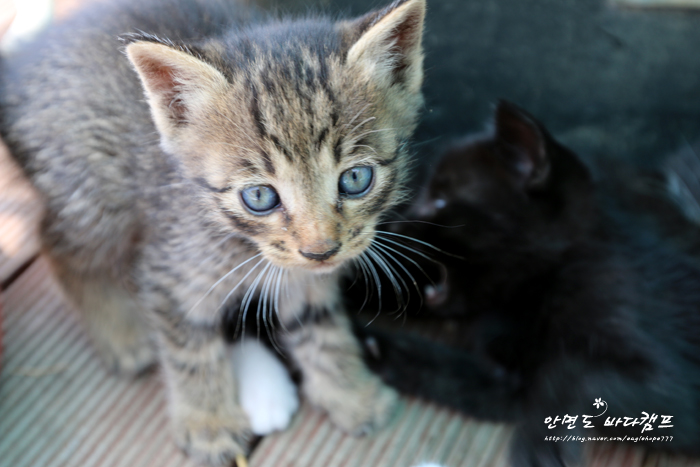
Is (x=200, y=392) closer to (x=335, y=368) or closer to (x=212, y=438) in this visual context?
(x=212, y=438)

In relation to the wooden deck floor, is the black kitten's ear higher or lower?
higher

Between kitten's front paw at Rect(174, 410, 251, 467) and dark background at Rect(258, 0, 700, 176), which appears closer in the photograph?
kitten's front paw at Rect(174, 410, 251, 467)

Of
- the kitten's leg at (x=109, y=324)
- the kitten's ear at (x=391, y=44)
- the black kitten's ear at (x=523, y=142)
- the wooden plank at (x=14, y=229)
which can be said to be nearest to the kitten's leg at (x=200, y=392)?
the kitten's leg at (x=109, y=324)

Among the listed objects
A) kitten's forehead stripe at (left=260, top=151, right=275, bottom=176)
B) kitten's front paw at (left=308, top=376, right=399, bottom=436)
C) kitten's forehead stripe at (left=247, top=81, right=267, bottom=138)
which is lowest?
kitten's front paw at (left=308, top=376, right=399, bottom=436)

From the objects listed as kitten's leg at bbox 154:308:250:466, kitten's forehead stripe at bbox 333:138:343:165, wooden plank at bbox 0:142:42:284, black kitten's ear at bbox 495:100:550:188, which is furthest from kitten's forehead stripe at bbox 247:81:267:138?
wooden plank at bbox 0:142:42:284

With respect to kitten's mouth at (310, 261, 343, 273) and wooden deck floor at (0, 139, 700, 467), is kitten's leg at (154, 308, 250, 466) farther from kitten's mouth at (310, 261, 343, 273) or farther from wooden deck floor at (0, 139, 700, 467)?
kitten's mouth at (310, 261, 343, 273)

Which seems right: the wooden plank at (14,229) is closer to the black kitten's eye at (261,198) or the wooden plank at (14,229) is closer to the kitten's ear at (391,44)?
the black kitten's eye at (261,198)

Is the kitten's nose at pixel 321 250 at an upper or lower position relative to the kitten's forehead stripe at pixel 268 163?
lower
